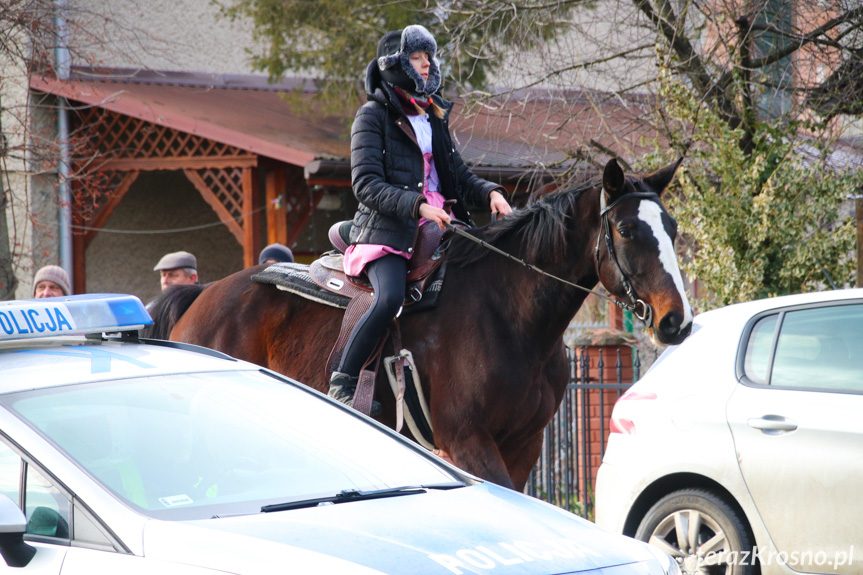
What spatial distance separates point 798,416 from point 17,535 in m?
3.51

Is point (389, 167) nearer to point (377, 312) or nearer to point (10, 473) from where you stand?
point (377, 312)

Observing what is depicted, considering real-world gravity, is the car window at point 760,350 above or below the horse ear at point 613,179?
below

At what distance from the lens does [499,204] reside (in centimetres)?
557

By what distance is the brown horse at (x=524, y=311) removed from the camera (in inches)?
190

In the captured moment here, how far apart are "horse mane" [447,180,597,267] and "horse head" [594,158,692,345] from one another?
0.71 feet

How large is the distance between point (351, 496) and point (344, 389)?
1992mm

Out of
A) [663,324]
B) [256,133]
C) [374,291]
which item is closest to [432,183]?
[374,291]

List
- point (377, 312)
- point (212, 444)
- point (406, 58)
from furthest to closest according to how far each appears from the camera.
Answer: point (406, 58), point (377, 312), point (212, 444)

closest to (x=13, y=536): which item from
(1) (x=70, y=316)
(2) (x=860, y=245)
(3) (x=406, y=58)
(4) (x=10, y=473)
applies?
(4) (x=10, y=473)

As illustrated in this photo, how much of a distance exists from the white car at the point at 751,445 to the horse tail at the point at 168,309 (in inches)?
115

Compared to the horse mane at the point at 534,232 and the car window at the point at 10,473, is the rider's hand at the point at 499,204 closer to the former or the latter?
the horse mane at the point at 534,232

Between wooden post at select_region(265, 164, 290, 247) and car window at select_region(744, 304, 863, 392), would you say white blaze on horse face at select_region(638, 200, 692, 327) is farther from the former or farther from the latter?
wooden post at select_region(265, 164, 290, 247)

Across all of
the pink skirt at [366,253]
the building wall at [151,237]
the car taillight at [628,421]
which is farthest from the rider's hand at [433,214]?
the building wall at [151,237]

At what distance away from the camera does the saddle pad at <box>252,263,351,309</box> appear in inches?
215
